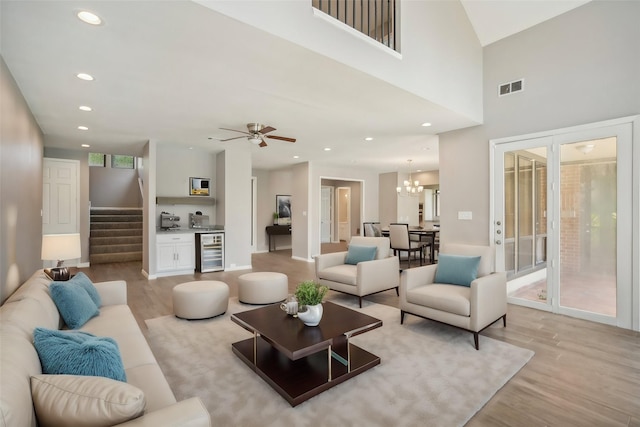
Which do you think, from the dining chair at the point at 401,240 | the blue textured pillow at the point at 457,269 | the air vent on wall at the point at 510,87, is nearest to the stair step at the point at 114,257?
the dining chair at the point at 401,240

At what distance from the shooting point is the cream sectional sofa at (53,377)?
1082mm

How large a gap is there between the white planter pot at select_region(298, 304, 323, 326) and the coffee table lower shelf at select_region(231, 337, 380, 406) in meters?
0.33

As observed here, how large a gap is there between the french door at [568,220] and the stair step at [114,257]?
8.02 metres

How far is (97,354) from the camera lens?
138 cm

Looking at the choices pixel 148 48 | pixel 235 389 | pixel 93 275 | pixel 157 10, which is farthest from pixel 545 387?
pixel 93 275

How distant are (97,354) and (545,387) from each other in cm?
284

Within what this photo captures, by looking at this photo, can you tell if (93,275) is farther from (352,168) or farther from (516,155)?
(516,155)

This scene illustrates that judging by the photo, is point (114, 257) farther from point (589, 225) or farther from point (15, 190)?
point (589, 225)

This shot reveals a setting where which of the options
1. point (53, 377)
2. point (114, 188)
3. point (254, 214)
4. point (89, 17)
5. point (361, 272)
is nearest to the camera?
point (53, 377)

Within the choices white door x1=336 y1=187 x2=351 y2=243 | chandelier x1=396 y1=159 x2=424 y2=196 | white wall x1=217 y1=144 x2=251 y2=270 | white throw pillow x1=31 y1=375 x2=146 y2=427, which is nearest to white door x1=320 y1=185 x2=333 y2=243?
white door x1=336 y1=187 x2=351 y2=243

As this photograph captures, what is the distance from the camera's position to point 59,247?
119 inches

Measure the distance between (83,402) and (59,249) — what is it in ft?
8.27

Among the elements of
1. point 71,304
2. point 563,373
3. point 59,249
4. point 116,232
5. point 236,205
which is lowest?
point 563,373

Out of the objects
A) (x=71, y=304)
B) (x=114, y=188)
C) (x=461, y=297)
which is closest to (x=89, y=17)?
(x=71, y=304)
